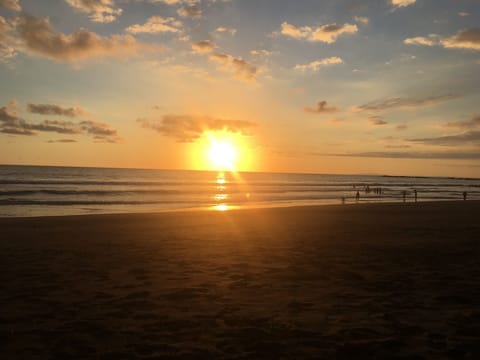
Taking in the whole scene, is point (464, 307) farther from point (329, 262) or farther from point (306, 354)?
point (329, 262)

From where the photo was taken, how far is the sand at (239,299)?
501cm

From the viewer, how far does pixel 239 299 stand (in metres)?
7.05

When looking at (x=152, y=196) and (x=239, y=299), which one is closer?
(x=239, y=299)

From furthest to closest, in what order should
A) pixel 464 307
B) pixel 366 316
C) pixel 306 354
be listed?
pixel 464 307
pixel 366 316
pixel 306 354

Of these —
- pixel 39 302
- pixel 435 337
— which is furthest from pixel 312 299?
pixel 39 302

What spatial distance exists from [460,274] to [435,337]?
420 cm

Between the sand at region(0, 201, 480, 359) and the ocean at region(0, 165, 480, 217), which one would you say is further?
the ocean at region(0, 165, 480, 217)

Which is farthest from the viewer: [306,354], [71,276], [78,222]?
[78,222]

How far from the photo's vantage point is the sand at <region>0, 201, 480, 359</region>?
16.4 feet

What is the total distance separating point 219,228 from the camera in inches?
706

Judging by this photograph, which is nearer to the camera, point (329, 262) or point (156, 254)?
point (329, 262)

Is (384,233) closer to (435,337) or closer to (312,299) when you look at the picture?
(312,299)

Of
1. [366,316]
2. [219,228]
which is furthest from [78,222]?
[366,316]

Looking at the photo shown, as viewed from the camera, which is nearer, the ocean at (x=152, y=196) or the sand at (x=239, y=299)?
the sand at (x=239, y=299)
